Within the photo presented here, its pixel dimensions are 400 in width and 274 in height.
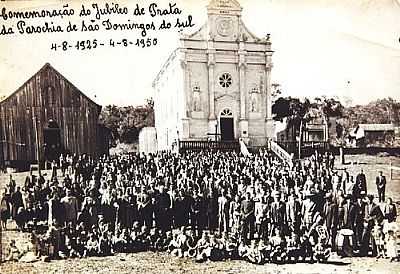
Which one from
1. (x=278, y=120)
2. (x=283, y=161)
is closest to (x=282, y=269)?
(x=283, y=161)

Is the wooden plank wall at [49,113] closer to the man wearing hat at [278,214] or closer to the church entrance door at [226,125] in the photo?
the church entrance door at [226,125]

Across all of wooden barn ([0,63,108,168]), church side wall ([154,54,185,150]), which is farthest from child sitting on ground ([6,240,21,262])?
church side wall ([154,54,185,150])

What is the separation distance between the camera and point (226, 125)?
3104 millimetres

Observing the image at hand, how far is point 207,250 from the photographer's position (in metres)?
2.99

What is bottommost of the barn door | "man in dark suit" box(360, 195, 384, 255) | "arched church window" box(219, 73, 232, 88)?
"man in dark suit" box(360, 195, 384, 255)

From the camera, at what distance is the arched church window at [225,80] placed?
3072 mm

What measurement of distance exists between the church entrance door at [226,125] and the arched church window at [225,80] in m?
0.13

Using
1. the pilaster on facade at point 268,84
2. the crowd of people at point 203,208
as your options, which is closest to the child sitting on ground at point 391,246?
the crowd of people at point 203,208

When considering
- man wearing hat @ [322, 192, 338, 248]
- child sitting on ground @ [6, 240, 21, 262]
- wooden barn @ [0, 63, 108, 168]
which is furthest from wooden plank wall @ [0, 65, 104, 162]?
man wearing hat @ [322, 192, 338, 248]

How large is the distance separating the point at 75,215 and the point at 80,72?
27.6 inches

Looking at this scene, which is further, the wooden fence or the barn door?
the wooden fence

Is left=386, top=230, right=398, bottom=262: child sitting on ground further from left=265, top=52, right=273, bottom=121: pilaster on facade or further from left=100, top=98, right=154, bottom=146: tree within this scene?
left=100, top=98, right=154, bottom=146: tree

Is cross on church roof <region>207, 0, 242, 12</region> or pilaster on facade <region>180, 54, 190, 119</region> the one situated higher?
cross on church roof <region>207, 0, 242, 12</region>

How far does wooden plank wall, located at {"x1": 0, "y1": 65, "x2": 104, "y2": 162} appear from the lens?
9.84 ft
